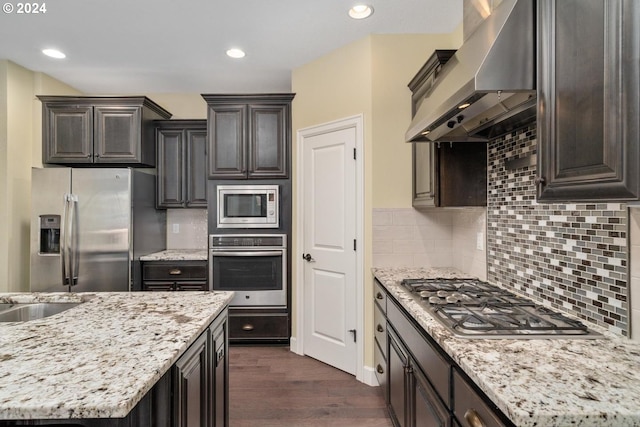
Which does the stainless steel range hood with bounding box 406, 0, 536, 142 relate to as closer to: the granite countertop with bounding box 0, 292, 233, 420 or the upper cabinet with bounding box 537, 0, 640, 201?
the upper cabinet with bounding box 537, 0, 640, 201

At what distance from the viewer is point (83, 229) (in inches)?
126

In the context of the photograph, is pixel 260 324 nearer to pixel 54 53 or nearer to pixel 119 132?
pixel 119 132

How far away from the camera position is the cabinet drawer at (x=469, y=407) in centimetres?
89

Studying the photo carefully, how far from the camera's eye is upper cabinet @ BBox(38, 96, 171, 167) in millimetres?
3496

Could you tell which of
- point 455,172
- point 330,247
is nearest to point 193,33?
point 330,247

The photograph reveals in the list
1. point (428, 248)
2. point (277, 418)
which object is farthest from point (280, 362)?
point (428, 248)

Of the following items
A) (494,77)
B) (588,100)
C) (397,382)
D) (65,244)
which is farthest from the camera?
(65,244)

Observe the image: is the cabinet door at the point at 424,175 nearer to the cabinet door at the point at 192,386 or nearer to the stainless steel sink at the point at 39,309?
the cabinet door at the point at 192,386

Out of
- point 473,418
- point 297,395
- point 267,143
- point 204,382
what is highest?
point 267,143

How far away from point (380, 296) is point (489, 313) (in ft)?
3.38

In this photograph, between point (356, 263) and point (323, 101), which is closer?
point (356, 263)

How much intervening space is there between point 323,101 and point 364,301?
1789 mm

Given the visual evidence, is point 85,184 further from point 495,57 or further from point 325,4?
point 495,57

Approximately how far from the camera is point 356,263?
2.77m
